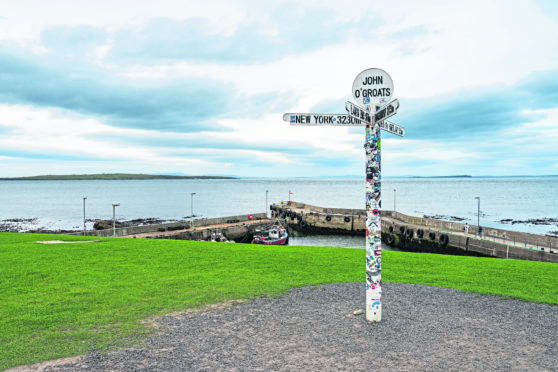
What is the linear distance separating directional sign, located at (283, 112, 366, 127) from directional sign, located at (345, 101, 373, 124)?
119 mm

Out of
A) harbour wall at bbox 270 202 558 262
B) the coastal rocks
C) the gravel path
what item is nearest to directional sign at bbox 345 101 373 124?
the gravel path

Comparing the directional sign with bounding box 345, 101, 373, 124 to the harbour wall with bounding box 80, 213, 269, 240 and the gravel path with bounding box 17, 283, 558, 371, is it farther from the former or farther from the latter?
the harbour wall with bounding box 80, 213, 269, 240

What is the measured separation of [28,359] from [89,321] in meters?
1.59

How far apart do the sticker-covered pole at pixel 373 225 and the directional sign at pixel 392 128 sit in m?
0.14

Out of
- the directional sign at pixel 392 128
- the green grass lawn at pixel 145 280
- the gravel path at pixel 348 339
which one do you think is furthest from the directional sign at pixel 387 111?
the green grass lawn at pixel 145 280

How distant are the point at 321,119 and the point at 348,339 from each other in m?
4.37

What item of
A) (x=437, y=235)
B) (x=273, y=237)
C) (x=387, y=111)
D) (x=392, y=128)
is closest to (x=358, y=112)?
(x=387, y=111)

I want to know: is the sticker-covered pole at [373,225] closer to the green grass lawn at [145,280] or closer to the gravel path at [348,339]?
the gravel path at [348,339]

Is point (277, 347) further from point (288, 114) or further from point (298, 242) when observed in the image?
point (298, 242)

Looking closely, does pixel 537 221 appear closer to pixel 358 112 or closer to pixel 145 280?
pixel 358 112

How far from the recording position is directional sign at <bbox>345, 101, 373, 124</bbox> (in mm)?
7532

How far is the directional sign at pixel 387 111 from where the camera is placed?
7426 millimetres

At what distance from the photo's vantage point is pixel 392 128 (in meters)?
7.99

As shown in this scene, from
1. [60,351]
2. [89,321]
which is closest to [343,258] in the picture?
[89,321]
